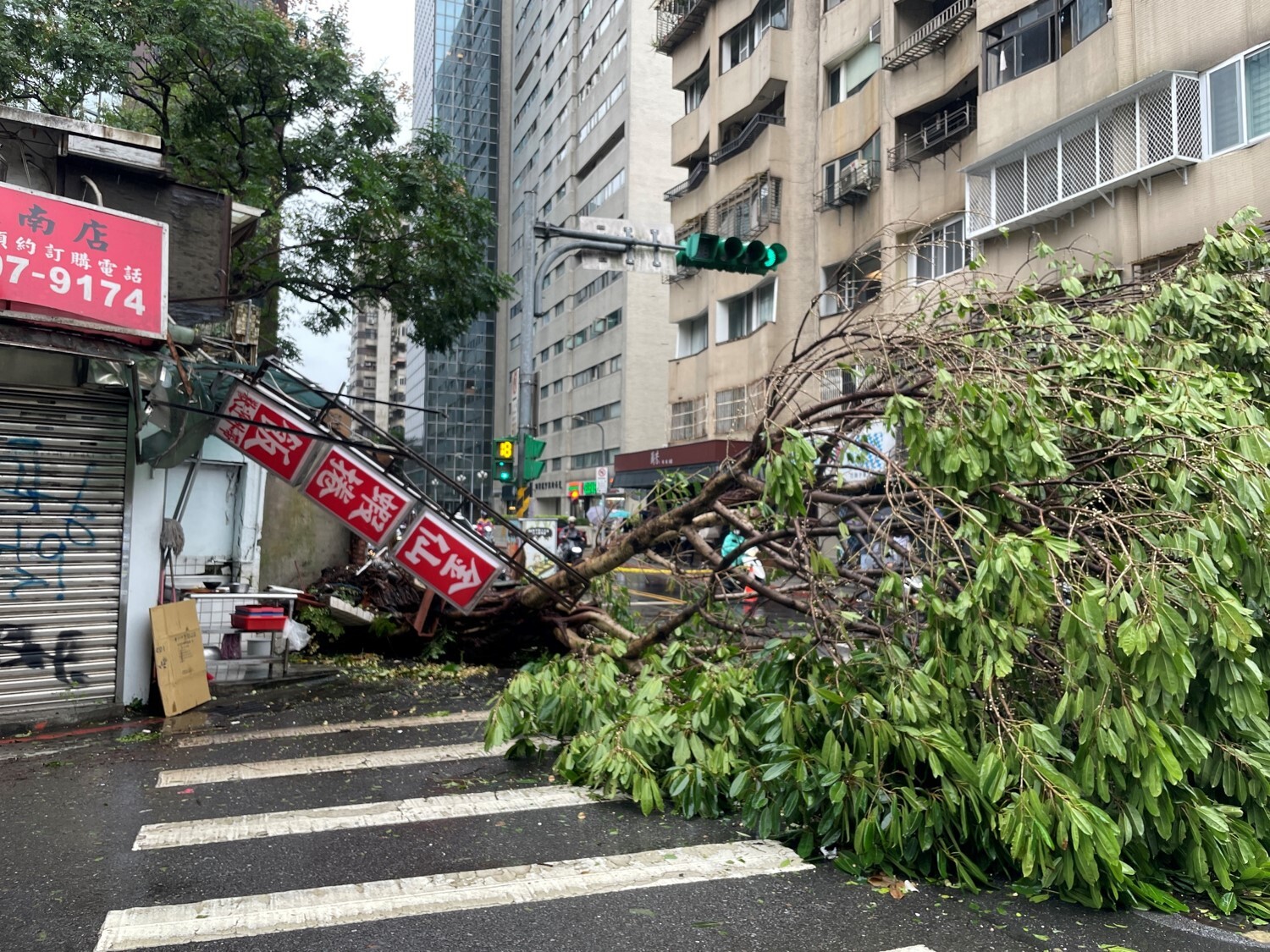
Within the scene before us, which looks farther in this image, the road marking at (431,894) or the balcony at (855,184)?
the balcony at (855,184)

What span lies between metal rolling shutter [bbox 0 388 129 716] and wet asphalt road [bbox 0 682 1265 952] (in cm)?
93

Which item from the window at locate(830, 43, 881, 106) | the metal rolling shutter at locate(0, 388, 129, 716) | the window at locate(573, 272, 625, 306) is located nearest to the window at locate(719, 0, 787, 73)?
the window at locate(830, 43, 881, 106)

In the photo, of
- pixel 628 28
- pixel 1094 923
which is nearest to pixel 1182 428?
pixel 1094 923

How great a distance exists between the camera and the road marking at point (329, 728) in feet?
23.7

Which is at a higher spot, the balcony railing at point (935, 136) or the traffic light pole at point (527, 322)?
the balcony railing at point (935, 136)

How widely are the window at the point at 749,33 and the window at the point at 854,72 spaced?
124 inches

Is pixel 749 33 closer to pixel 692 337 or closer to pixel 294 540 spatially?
pixel 692 337

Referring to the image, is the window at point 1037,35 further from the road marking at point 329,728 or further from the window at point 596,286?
the window at point 596,286

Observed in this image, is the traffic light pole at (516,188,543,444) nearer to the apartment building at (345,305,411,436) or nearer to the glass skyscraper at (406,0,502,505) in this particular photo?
the glass skyscraper at (406,0,502,505)

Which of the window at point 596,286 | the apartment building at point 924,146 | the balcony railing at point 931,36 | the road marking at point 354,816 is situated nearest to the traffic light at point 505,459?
the apartment building at point 924,146

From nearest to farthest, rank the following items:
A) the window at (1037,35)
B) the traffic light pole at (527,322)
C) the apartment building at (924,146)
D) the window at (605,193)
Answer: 1. the traffic light pole at (527,322)
2. the apartment building at (924,146)
3. the window at (1037,35)
4. the window at (605,193)

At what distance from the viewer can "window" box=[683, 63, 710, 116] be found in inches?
1260

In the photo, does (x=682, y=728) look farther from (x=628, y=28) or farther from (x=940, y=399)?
(x=628, y=28)

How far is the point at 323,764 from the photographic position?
6.56 metres
